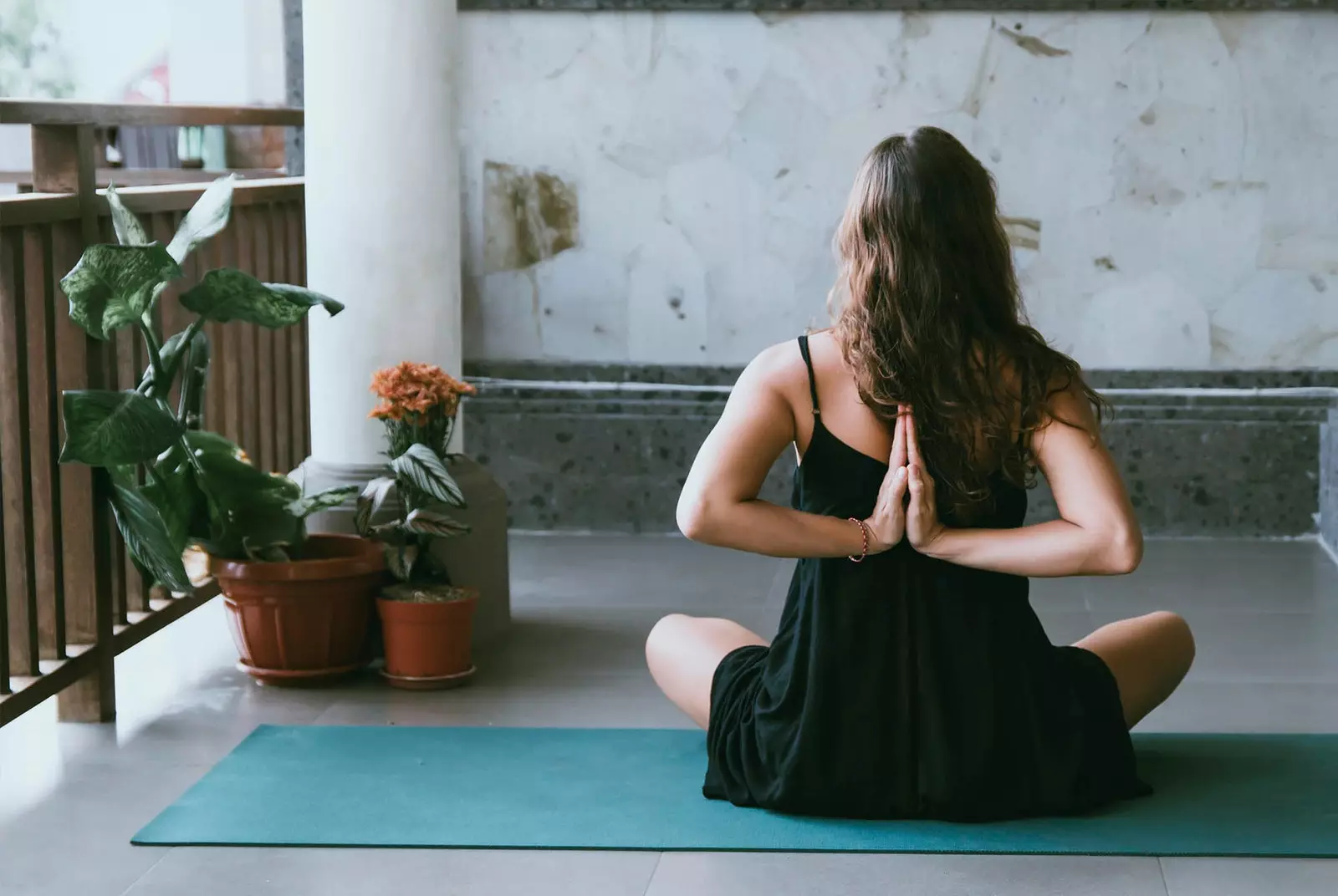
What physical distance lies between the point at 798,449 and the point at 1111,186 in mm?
3049

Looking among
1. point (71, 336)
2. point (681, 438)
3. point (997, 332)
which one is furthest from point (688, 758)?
point (681, 438)

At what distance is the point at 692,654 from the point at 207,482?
1.13 meters

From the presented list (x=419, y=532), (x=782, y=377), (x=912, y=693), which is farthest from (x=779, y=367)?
(x=419, y=532)

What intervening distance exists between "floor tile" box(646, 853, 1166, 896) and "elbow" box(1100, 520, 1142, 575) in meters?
0.44

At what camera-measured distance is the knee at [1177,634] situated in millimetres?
3143

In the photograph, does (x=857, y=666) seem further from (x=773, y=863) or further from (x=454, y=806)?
(x=454, y=806)

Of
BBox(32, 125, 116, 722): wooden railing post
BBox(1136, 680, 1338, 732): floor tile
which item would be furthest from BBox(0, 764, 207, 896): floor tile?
BBox(1136, 680, 1338, 732): floor tile

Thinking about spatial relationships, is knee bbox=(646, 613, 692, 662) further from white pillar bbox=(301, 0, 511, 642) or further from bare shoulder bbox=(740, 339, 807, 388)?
→ white pillar bbox=(301, 0, 511, 642)

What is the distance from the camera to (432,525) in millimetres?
3695

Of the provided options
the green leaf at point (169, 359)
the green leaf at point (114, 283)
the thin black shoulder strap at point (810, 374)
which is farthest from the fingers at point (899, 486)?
the green leaf at point (169, 359)

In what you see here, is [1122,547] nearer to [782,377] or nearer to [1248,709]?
[782,377]

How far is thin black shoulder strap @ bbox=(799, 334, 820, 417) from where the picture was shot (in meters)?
2.67

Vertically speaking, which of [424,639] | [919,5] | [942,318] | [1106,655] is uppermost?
[919,5]

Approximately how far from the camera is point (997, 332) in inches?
104
